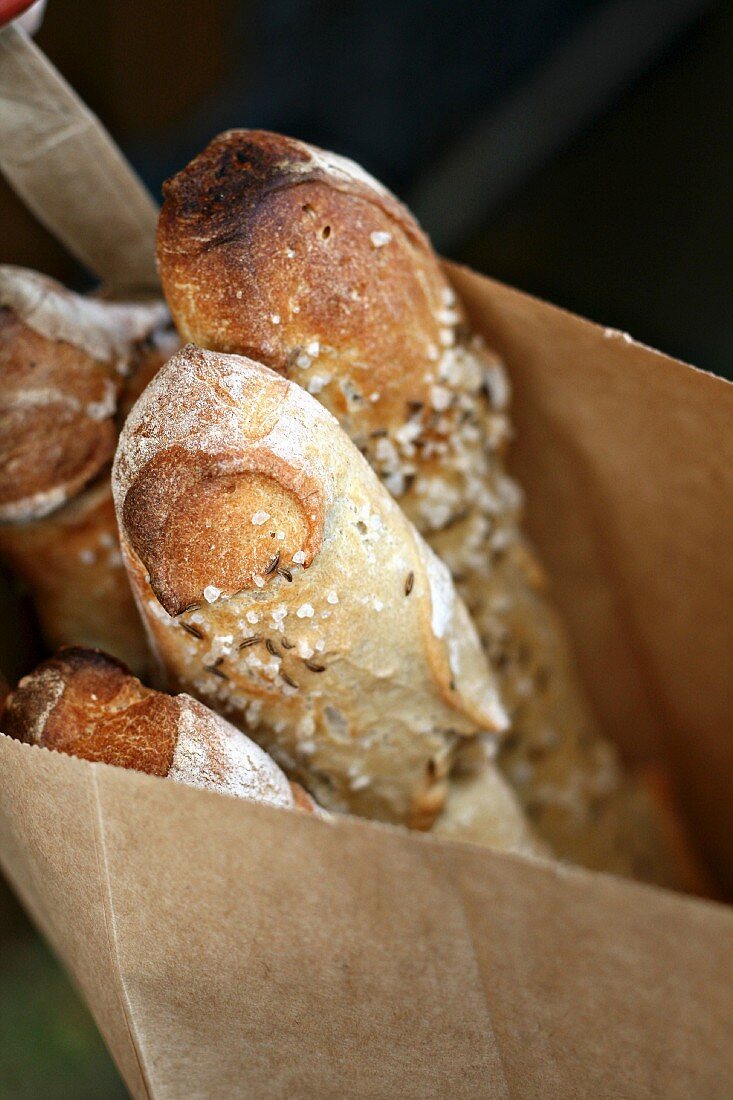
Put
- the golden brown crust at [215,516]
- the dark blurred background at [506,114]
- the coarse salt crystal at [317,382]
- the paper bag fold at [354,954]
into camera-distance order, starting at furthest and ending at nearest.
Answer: the dark blurred background at [506,114], the coarse salt crystal at [317,382], the golden brown crust at [215,516], the paper bag fold at [354,954]

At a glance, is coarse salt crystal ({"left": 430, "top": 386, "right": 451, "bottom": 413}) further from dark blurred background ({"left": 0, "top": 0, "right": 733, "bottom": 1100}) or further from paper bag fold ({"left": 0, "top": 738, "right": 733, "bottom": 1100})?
dark blurred background ({"left": 0, "top": 0, "right": 733, "bottom": 1100})

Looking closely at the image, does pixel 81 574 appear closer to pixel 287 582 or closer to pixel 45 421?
pixel 45 421

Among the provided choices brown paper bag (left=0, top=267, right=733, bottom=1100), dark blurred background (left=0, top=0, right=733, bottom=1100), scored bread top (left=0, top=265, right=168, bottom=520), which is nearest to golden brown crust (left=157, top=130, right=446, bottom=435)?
scored bread top (left=0, top=265, right=168, bottom=520)

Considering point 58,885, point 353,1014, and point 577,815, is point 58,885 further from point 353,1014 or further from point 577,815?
point 577,815

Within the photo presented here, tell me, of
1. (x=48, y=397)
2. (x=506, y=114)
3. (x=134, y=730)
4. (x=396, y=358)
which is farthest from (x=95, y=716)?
(x=506, y=114)

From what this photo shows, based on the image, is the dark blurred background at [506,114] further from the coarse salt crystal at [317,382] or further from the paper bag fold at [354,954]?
the paper bag fold at [354,954]

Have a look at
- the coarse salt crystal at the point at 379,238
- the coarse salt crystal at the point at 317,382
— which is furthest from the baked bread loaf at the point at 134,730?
the coarse salt crystal at the point at 379,238
